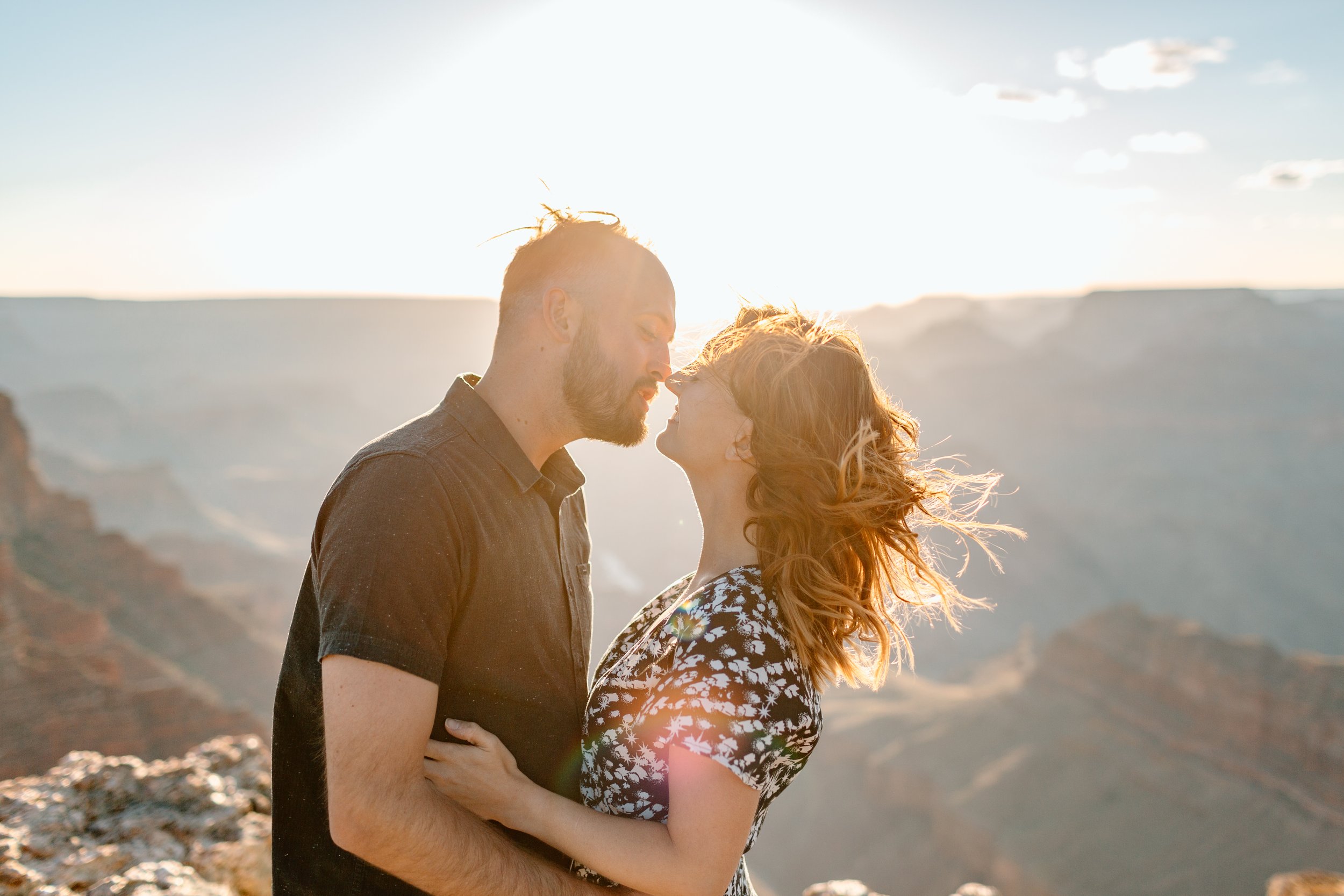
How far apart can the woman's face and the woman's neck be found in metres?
0.07

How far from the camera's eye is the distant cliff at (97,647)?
627 inches

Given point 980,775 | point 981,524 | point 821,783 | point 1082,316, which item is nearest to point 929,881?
point 980,775

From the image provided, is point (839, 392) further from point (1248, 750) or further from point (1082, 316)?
point (1082, 316)

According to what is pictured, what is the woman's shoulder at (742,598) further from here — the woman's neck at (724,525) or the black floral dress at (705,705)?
the woman's neck at (724,525)

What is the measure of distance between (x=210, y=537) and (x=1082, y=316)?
4564 inches

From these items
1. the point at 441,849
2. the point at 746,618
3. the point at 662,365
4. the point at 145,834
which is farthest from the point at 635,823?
the point at 145,834

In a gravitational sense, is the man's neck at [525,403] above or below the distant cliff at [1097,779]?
above

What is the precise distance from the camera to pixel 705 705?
222cm

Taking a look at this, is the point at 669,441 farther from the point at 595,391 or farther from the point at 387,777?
the point at 387,777

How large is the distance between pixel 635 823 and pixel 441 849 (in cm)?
51

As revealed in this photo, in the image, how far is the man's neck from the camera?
2666 millimetres

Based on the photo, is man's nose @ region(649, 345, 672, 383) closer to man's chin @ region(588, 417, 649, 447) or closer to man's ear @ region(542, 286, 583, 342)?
man's chin @ region(588, 417, 649, 447)

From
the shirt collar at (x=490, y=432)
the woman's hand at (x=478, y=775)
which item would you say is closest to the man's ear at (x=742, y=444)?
the shirt collar at (x=490, y=432)

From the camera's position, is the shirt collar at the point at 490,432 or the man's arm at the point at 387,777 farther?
the shirt collar at the point at 490,432
